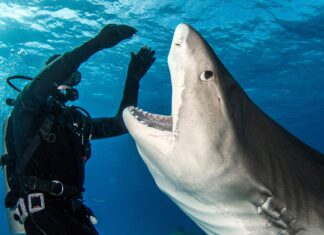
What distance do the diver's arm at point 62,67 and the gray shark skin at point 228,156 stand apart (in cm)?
218

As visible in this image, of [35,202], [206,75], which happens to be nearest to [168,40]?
[35,202]

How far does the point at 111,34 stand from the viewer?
4.55m

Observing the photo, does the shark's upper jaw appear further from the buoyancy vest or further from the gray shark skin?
the buoyancy vest

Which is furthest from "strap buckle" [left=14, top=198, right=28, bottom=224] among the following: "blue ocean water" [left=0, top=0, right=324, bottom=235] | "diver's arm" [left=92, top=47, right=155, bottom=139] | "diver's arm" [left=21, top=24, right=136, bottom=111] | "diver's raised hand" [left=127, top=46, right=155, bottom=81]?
"blue ocean water" [left=0, top=0, right=324, bottom=235]

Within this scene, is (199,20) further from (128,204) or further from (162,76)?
(128,204)

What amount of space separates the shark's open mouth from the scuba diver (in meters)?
1.82

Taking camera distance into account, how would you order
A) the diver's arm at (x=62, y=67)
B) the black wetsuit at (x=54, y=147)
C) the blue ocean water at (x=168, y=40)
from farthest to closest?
the blue ocean water at (x=168, y=40)
the diver's arm at (x=62, y=67)
the black wetsuit at (x=54, y=147)

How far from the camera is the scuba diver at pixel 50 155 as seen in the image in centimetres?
370

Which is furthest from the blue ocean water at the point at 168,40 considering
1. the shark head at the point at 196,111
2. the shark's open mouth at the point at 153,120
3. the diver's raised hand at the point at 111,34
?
the shark head at the point at 196,111

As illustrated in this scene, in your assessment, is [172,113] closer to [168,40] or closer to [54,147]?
[54,147]

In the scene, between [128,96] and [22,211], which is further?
[128,96]

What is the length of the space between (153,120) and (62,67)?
218 cm

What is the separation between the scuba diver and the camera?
12.1 ft

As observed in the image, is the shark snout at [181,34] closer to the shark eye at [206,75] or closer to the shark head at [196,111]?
the shark head at [196,111]
